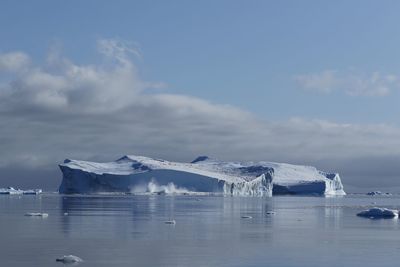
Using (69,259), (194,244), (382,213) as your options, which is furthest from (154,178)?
(69,259)

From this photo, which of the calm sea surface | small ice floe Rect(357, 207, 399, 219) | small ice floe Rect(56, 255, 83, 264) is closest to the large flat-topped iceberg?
small ice floe Rect(357, 207, 399, 219)

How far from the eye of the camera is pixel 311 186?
348 ft

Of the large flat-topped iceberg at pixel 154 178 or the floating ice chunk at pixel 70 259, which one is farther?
the large flat-topped iceberg at pixel 154 178

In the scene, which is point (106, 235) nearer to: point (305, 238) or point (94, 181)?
point (305, 238)

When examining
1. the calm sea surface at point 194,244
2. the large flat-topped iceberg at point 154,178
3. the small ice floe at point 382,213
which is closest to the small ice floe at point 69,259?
the calm sea surface at point 194,244

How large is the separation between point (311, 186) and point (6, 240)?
9005 cm

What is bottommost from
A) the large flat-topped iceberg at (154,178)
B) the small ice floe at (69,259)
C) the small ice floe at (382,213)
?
the small ice floe at (382,213)

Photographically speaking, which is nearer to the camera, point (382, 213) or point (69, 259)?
point (69, 259)

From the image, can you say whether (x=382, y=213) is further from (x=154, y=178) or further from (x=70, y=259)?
(x=154, y=178)

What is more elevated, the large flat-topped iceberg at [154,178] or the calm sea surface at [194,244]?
the large flat-topped iceberg at [154,178]

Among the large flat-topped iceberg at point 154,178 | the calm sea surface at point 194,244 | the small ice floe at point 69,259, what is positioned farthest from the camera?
the large flat-topped iceberg at point 154,178

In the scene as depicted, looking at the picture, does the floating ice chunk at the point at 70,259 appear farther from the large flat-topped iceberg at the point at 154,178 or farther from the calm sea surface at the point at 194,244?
the large flat-topped iceberg at the point at 154,178

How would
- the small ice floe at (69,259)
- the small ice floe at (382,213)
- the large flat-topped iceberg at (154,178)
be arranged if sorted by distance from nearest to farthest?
the small ice floe at (69,259) → the small ice floe at (382,213) → the large flat-topped iceberg at (154,178)

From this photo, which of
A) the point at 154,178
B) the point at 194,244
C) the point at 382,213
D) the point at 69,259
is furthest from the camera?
the point at 154,178
